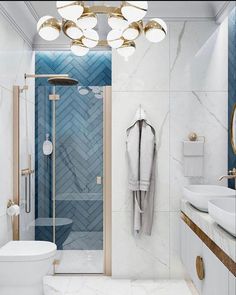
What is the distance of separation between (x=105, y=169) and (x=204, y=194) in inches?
44.3

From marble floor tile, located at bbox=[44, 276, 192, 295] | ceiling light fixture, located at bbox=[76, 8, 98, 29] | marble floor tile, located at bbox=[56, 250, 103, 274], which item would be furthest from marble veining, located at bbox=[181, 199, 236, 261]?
ceiling light fixture, located at bbox=[76, 8, 98, 29]

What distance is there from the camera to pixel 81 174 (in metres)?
3.27

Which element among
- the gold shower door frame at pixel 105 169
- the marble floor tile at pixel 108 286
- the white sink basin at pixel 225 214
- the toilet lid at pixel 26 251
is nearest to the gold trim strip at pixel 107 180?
the gold shower door frame at pixel 105 169

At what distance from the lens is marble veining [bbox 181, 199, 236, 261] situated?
1.69m

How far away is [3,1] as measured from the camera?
2768 mm

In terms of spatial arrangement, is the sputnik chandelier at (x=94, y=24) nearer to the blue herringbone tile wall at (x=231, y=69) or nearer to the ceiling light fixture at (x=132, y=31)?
the ceiling light fixture at (x=132, y=31)

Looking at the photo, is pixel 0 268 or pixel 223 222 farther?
pixel 0 268

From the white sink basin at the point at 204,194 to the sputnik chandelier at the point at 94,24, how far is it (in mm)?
1162

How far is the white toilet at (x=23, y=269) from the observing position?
2506 millimetres

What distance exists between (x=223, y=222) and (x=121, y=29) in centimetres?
121

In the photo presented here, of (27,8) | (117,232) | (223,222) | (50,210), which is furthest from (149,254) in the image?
(27,8)

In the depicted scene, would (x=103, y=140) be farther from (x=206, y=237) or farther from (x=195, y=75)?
(x=206, y=237)

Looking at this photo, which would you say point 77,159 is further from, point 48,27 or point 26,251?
point 48,27

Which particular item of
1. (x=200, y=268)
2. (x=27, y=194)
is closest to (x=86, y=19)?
(x=200, y=268)
